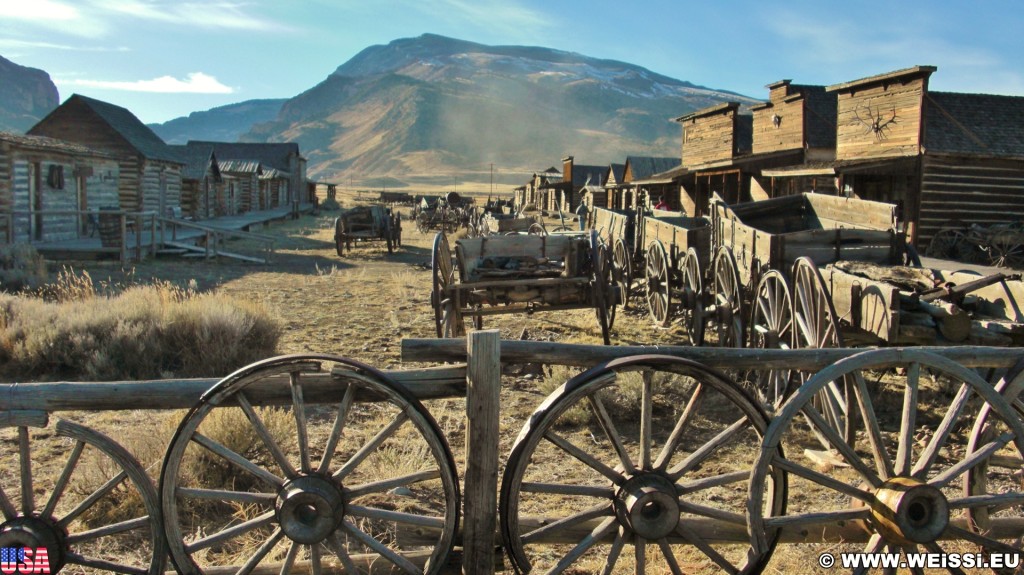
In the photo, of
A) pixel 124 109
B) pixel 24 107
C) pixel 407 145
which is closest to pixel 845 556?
pixel 124 109

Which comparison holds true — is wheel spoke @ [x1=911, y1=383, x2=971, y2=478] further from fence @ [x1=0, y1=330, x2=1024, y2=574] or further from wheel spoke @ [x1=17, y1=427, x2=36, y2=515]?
wheel spoke @ [x1=17, y1=427, x2=36, y2=515]

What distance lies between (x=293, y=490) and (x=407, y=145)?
14536cm

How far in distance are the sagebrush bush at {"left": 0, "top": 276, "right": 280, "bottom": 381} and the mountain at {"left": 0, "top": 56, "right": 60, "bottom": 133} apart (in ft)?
512

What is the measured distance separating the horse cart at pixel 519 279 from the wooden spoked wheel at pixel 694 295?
74cm

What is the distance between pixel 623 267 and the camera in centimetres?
998

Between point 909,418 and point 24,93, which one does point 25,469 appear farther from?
point 24,93

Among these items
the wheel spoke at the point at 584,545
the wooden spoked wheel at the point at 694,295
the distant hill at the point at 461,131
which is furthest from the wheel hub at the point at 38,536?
the distant hill at the point at 461,131

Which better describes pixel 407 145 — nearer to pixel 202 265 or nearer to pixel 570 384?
pixel 202 265

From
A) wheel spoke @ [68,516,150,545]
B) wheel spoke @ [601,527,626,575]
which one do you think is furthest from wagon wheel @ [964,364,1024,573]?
wheel spoke @ [68,516,150,545]

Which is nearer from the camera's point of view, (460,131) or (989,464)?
(989,464)

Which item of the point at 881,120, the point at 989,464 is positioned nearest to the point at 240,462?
the point at 989,464

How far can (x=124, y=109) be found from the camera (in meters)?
27.7

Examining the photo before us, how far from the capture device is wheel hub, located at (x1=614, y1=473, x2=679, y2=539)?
2.68 meters

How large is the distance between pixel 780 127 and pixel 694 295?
18930 millimetres
